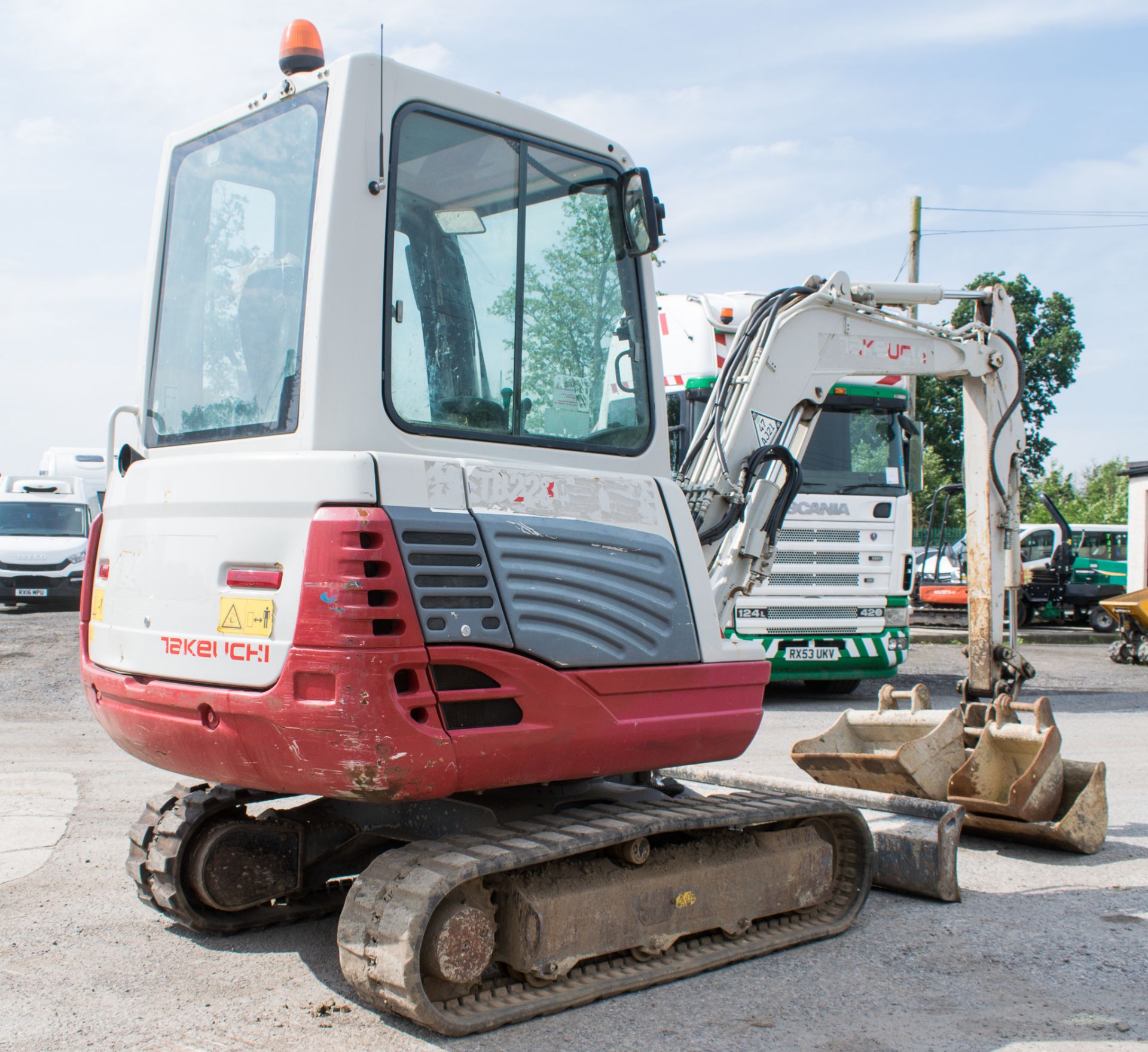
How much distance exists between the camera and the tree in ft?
138

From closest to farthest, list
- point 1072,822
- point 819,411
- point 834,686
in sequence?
point 1072,822 → point 819,411 → point 834,686

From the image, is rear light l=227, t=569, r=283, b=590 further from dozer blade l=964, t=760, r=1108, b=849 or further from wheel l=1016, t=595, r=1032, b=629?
wheel l=1016, t=595, r=1032, b=629

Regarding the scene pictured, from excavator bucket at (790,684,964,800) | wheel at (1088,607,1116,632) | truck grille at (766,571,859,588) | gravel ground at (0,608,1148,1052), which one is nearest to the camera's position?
gravel ground at (0,608,1148,1052)

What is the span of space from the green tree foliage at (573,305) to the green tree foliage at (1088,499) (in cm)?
3443

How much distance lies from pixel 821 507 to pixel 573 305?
707 centimetres

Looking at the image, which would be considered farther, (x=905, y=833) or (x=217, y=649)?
(x=905, y=833)

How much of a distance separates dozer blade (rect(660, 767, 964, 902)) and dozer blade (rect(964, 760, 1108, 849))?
83cm

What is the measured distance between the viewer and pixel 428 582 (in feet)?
11.4

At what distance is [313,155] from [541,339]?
985 millimetres

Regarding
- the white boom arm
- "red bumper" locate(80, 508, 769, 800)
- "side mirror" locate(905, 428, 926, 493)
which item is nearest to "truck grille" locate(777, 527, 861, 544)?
"side mirror" locate(905, 428, 926, 493)

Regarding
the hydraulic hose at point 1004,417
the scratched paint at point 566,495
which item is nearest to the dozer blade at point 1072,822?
the hydraulic hose at point 1004,417

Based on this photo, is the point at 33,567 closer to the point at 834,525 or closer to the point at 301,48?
the point at 834,525

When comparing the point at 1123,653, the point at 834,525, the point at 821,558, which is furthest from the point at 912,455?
the point at 1123,653

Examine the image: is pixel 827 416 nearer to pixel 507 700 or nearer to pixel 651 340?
pixel 651 340
